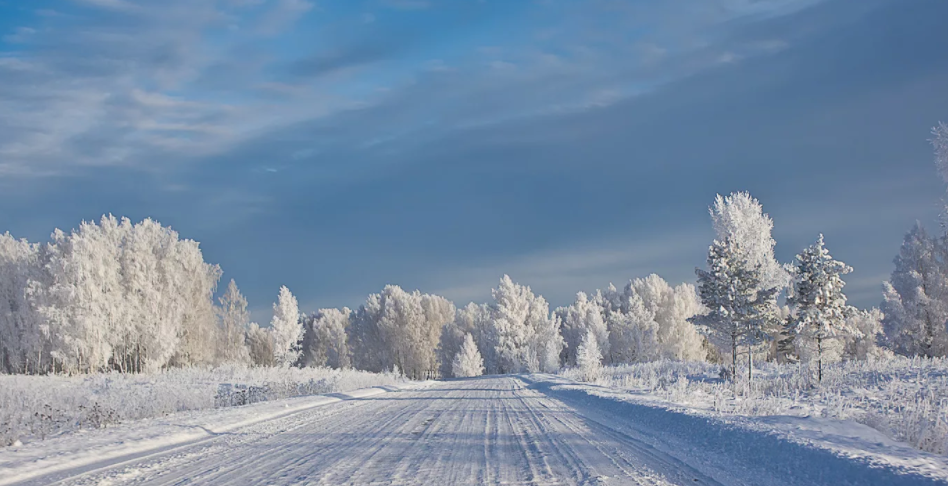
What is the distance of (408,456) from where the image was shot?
873 cm

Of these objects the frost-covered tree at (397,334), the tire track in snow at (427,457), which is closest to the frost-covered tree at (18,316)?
the frost-covered tree at (397,334)

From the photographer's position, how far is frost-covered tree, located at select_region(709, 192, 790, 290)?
4434cm

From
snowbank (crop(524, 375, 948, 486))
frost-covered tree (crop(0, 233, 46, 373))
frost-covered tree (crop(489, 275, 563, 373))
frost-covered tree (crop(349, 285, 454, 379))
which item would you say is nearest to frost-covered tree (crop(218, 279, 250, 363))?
frost-covered tree (crop(0, 233, 46, 373))

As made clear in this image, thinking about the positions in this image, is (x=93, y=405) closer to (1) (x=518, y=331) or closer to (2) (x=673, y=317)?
(1) (x=518, y=331)

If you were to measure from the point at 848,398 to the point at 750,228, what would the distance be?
28152 millimetres

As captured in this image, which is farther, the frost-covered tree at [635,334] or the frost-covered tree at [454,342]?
the frost-covered tree at [454,342]

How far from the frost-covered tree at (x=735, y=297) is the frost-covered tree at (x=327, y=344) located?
220 feet

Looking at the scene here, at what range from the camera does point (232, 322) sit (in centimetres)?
5972

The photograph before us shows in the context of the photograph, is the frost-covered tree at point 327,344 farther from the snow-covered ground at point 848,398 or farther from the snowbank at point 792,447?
the snowbank at point 792,447

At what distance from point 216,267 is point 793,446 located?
56.0 meters

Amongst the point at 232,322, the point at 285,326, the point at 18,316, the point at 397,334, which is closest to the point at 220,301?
the point at 232,322

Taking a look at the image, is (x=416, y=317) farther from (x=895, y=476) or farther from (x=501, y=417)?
(x=895, y=476)

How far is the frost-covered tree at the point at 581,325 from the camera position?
84.1m

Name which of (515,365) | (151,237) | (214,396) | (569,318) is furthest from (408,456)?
(569,318)
